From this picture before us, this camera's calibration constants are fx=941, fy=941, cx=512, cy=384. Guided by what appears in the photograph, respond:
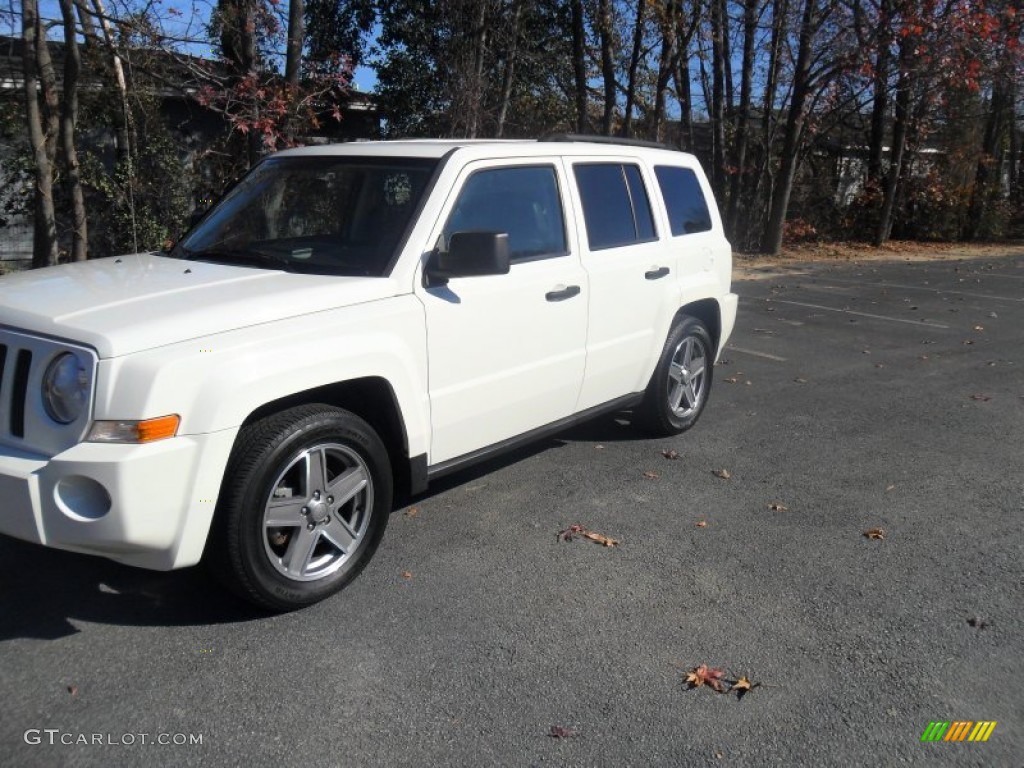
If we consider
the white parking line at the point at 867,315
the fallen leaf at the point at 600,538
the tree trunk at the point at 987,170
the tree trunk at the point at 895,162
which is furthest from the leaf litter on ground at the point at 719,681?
the tree trunk at the point at 987,170

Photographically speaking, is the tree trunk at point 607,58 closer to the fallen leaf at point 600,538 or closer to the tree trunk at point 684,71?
the tree trunk at point 684,71

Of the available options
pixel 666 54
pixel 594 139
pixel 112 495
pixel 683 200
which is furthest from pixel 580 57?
pixel 112 495

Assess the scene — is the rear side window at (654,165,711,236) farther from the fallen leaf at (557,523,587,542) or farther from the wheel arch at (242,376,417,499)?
the wheel arch at (242,376,417,499)

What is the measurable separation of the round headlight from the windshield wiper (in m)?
1.19

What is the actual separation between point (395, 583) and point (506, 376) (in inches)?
45.6

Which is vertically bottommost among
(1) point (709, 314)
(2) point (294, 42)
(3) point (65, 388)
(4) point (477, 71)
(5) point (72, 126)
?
(1) point (709, 314)

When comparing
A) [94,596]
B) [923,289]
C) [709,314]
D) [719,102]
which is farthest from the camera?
[719,102]

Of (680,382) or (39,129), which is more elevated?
(39,129)

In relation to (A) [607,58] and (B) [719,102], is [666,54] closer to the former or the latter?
(A) [607,58]

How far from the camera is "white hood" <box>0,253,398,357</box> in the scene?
3.38m

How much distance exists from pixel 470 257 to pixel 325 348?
81 cm

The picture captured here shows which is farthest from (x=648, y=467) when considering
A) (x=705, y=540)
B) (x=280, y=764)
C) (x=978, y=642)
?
(x=280, y=764)

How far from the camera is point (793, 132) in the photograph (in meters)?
19.2

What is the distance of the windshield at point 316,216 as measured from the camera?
4363 mm
